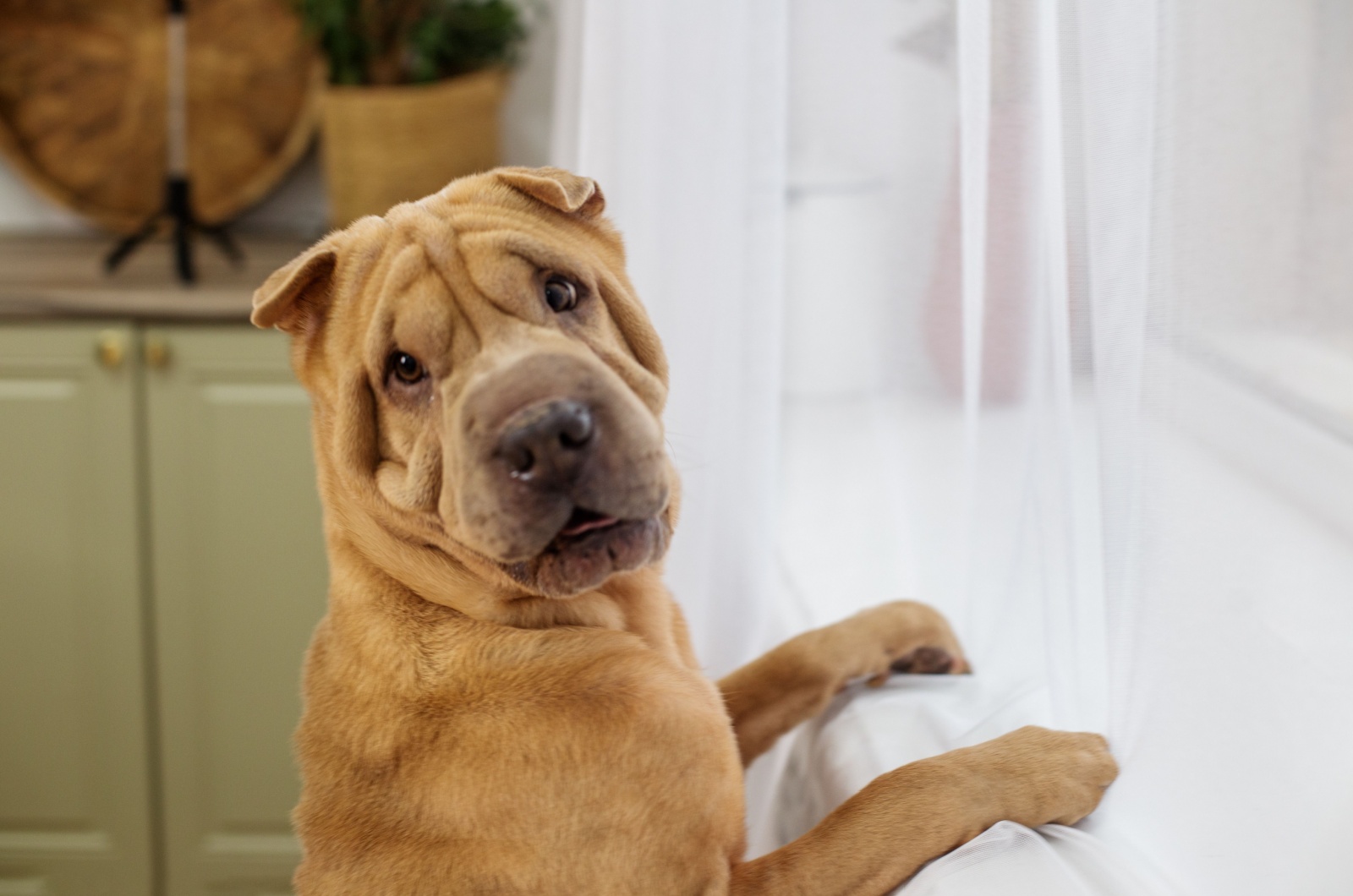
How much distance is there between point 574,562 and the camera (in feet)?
2.52

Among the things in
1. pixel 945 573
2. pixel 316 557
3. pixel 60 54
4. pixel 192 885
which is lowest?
pixel 192 885

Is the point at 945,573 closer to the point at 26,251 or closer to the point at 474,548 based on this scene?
the point at 474,548

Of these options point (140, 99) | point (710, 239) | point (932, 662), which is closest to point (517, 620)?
point (932, 662)

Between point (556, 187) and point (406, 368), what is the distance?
17 cm

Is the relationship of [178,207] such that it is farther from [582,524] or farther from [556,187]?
[582,524]

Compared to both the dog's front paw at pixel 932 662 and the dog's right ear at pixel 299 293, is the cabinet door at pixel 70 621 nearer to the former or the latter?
the dog's right ear at pixel 299 293

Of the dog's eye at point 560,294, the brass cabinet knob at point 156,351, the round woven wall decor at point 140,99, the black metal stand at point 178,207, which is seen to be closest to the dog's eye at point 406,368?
the dog's eye at point 560,294

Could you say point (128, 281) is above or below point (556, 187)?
below

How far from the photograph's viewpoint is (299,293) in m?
0.88

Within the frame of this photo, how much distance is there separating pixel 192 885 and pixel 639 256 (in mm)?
1762

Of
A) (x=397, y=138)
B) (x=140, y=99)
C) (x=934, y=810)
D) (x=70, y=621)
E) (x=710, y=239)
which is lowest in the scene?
(x=70, y=621)

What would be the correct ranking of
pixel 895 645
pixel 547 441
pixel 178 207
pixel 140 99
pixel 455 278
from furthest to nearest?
1. pixel 140 99
2. pixel 178 207
3. pixel 895 645
4. pixel 455 278
5. pixel 547 441

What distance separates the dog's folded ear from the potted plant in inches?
60.0

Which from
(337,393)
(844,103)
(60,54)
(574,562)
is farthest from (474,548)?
(60,54)
